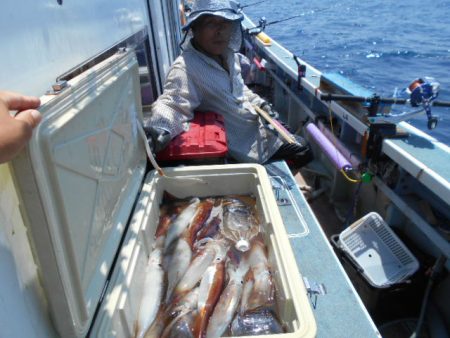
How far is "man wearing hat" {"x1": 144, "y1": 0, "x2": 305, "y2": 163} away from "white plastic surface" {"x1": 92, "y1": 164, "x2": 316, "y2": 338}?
1.18ft

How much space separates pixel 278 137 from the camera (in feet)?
10.1

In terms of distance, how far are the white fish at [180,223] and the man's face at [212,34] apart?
55.5 inches

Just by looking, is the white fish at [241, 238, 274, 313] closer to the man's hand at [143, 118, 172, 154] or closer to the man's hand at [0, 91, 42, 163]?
the man's hand at [143, 118, 172, 154]

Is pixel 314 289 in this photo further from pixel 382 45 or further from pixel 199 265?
pixel 382 45

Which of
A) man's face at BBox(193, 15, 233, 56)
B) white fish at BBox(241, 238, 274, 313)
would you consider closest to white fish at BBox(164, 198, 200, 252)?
white fish at BBox(241, 238, 274, 313)

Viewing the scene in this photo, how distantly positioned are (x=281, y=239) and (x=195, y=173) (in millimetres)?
848

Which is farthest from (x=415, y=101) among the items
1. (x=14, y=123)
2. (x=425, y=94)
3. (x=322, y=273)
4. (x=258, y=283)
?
(x=14, y=123)

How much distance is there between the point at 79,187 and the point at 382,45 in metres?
12.4

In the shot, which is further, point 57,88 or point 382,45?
point 382,45

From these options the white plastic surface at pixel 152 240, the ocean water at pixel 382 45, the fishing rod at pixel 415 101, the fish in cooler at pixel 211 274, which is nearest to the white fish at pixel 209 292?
the fish in cooler at pixel 211 274

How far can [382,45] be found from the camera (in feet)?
37.5

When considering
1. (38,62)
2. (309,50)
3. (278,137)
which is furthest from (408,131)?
(309,50)

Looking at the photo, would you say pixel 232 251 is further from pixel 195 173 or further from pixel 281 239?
pixel 195 173

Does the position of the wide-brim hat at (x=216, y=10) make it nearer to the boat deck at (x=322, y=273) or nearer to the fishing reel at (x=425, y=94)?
the boat deck at (x=322, y=273)
